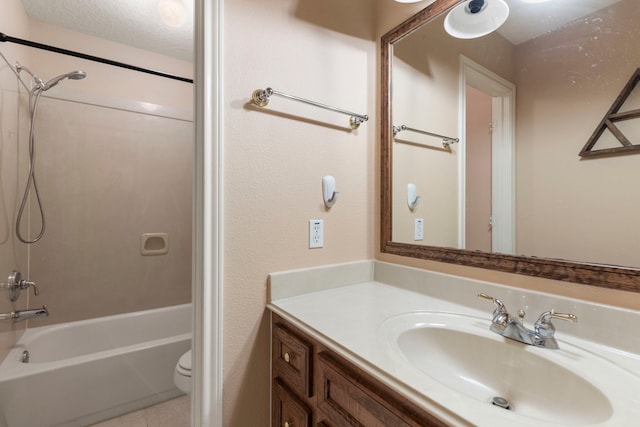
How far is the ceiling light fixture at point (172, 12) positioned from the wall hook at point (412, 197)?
178cm

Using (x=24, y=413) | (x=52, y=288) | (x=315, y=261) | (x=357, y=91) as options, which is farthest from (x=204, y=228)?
(x=52, y=288)

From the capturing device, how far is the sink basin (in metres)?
0.56

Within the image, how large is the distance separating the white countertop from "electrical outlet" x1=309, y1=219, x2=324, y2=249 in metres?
0.10

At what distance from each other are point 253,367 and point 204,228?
21.5 inches

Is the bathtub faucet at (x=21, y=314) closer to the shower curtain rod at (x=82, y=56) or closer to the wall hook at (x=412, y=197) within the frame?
the shower curtain rod at (x=82, y=56)

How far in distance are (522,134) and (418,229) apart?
51cm

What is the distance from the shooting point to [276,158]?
3.38 ft

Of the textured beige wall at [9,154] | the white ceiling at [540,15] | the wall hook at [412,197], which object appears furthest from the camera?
the textured beige wall at [9,154]

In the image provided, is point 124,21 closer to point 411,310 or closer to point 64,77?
point 64,77

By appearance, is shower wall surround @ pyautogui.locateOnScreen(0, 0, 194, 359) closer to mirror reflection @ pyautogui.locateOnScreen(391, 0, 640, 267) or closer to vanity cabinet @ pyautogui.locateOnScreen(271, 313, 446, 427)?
vanity cabinet @ pyautogui.locateOnScreen(271, 313, 446, 427)

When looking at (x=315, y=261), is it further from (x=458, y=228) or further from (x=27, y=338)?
(x=27, y=338)

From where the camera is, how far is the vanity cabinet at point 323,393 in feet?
1.80

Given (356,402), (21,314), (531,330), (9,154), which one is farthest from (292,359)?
(9,154)

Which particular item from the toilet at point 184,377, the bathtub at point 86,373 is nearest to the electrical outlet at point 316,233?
the toilet at point 184,377
